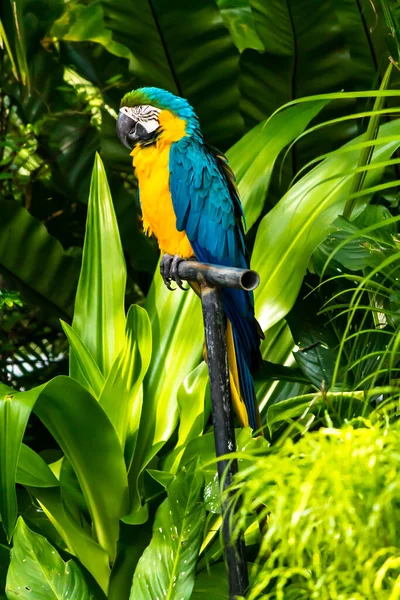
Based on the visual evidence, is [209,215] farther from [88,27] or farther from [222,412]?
[88,27]

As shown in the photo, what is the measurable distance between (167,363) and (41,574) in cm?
35

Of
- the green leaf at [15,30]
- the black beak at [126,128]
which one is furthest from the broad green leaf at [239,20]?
the black beak at [126,128]

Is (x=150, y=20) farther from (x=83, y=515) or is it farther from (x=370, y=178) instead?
(x=83, y=515)

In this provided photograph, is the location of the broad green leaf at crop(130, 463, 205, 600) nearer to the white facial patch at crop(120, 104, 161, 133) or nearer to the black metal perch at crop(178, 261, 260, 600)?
the black metal perch at crop(178, 261, 260, 600)

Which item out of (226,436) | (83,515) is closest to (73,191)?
(83,515)

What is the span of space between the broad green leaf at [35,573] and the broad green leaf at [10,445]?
0.04m

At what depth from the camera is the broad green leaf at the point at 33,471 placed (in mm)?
922

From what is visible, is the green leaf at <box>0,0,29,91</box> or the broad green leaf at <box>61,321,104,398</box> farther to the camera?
the green leaf at <box>0,0,29,91</box>

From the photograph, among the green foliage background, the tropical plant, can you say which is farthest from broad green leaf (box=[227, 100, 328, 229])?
the tropical plant

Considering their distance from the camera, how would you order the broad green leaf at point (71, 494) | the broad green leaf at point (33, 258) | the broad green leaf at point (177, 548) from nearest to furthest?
the broad green leaf at point (177, 548) → the broad green leaf at point (71, 494) → the broad green leaf at point (33, 258)

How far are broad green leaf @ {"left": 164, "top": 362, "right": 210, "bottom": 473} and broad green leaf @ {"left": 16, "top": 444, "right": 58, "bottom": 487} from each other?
15 centimetres

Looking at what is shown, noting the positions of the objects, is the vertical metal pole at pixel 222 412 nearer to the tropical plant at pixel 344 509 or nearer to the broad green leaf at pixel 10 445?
the tropical plant at pixel 344 509

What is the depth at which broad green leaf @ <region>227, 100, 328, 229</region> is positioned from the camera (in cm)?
112

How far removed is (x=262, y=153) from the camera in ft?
3.69
